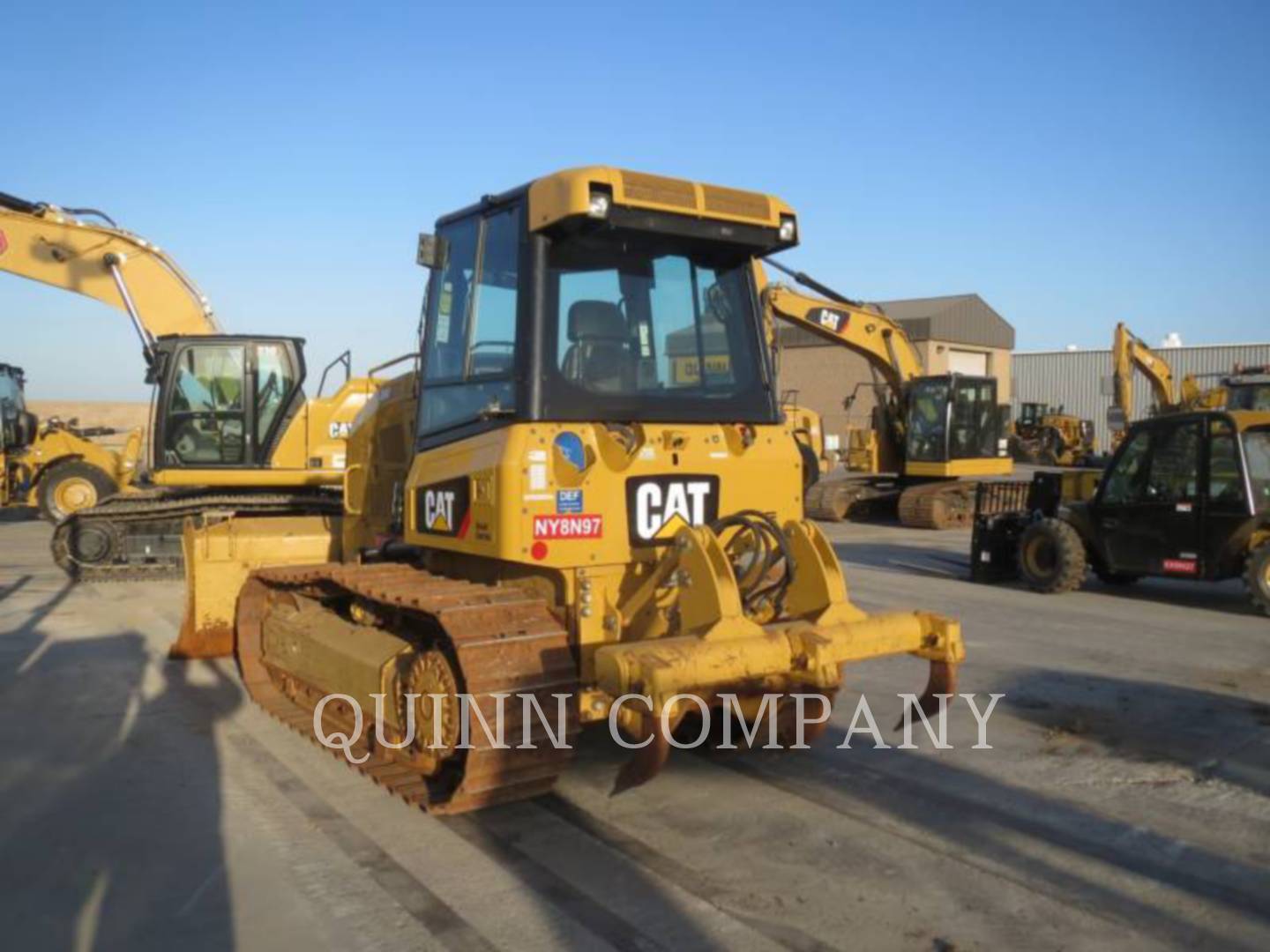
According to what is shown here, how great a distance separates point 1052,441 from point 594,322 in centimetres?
3741

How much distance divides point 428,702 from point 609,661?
4.18 ft

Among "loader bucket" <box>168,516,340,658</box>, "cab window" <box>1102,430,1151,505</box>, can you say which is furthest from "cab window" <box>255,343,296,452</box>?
"cab window" <box>1102,430,1151,505</box>

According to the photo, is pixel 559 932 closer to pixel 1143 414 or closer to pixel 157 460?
pixel 157 460

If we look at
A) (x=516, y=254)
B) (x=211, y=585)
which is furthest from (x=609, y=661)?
(x=211, y=585)

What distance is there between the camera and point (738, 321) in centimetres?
555

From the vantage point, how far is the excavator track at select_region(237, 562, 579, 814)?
14.6ft

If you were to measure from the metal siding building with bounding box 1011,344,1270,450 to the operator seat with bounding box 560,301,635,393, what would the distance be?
4260 centimetres

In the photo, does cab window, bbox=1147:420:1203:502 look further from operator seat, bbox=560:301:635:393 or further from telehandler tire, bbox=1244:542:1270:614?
operator seat, bbox=560:301:635:393

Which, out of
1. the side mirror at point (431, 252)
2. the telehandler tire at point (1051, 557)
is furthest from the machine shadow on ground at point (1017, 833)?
the telehandler tire at point (1051, 557)

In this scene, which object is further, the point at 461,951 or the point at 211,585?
the point at 211,585

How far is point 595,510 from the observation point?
4875mm

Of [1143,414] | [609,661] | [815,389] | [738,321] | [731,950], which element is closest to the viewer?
[731,950]

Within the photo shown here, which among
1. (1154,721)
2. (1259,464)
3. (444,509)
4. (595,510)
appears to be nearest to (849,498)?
(1259,464)

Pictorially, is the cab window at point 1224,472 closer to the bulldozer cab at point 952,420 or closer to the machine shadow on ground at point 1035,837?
the machine shadow on ground at point 1035,837
